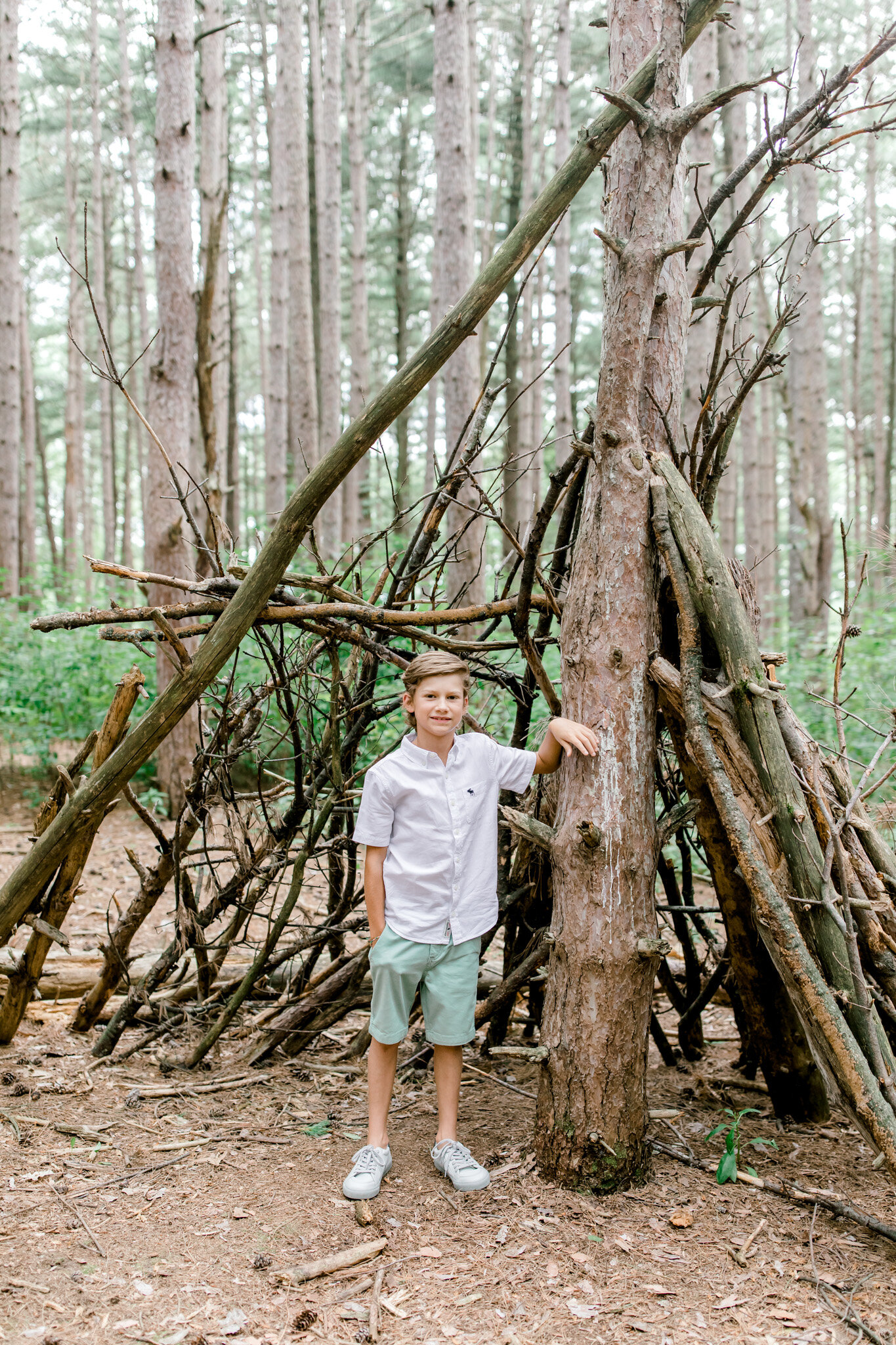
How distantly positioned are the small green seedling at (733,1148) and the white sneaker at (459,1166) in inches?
26.4

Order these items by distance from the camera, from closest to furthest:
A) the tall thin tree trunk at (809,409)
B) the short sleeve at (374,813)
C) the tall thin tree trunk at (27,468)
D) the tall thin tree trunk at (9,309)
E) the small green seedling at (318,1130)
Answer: the short sleeve at (374,813)
the small green seedling at (318,1130)
the tall thin tree trunk at (809,409)
the tall thin tree trunk at (9,309)
the tall thin tree trunk at (27,468)

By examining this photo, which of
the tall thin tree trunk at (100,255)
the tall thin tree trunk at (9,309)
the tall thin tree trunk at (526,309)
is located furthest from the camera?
the tall thin tree trunk at (100,255)

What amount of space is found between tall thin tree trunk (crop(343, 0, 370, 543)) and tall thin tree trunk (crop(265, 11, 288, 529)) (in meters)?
1.07

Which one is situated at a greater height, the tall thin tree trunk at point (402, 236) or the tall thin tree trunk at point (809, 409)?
the tall thin tree trunk at point (402, 236)

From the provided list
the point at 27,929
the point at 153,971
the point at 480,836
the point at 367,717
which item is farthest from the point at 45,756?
the point at 480,836

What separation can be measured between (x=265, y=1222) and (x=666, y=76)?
3349mm

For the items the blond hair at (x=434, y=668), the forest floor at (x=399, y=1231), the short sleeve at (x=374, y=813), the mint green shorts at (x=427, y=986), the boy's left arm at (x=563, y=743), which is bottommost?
the forest floor at (x=399, y=1231)

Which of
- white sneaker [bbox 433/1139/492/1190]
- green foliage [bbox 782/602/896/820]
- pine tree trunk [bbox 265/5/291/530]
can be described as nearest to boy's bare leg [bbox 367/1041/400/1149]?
white sneaker [bbox 433/1139/492/1190]

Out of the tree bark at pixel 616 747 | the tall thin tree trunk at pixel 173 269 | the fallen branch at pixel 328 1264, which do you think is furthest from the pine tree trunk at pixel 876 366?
the fallen branch at pixel 328 1264

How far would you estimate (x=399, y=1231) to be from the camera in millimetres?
2502

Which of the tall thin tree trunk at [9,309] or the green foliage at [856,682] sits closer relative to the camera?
the green foliage at [856,682]

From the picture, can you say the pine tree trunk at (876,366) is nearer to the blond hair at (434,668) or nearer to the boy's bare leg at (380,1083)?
the blond hair at (434,668)

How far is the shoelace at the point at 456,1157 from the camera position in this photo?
270 centimetres

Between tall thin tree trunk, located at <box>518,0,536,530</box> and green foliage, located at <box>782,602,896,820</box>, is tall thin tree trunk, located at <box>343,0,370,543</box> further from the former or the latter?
green foliage, located at <box>782,602,896,820</box>
